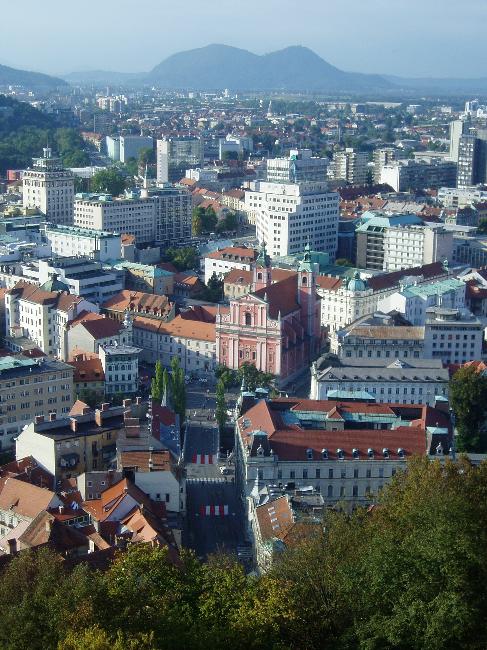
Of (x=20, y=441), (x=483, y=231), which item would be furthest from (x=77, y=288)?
(x=483, y=231)

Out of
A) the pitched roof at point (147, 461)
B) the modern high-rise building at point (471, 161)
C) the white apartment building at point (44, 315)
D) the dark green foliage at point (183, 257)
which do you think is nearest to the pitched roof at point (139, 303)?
the white apartment building at point (44, 315)

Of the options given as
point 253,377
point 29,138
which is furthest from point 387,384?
point 29,138

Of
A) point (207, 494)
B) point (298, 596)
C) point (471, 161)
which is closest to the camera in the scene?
point (298, 596)

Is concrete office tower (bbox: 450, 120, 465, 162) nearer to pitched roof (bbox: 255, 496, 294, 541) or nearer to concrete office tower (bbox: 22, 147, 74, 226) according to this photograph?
concrete office tower (bbox: 22, 147, 74, 226)

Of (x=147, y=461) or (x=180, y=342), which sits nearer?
(x=147, y=461)

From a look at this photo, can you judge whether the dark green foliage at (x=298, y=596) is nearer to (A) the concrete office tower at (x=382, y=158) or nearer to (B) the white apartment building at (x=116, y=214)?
(B) the white apartment building at (x=116, y=214)

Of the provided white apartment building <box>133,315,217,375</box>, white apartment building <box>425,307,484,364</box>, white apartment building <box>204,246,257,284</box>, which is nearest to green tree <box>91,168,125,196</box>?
white apartment building <box>204,246,257,284</box>

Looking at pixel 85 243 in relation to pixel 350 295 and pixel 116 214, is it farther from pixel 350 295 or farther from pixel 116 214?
pixel 350 295
